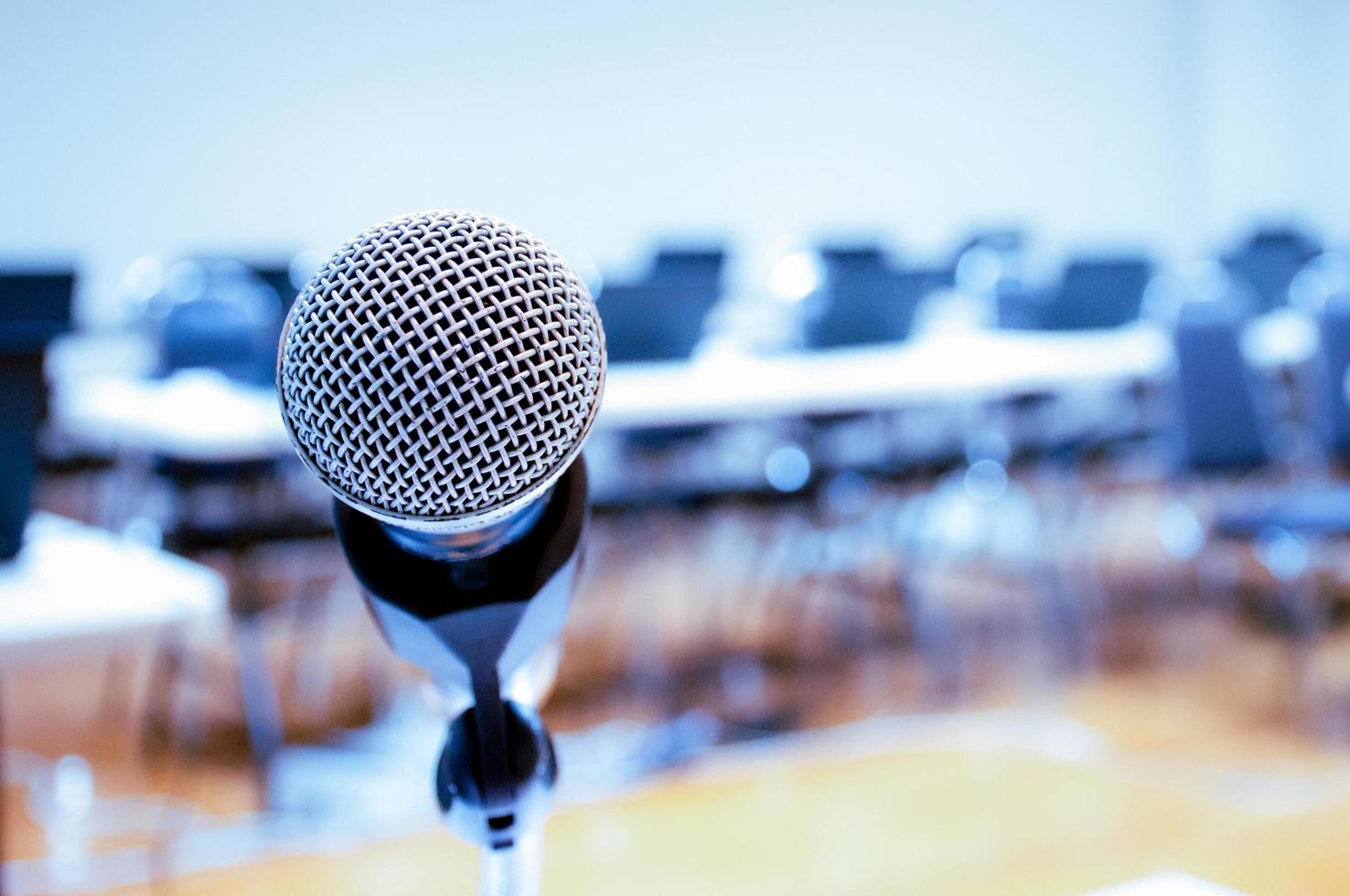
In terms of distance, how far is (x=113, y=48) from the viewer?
6.00 m

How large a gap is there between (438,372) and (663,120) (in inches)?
285

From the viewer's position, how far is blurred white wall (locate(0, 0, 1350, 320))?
19.8 ft

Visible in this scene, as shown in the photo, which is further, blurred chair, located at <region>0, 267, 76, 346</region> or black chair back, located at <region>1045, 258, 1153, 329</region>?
black chair back, located at <region>1045, 258, 1153, 329</region>

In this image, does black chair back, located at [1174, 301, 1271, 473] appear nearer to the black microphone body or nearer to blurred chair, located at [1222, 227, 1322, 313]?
blurred chair, located at [1222, 227, 1322, 313]

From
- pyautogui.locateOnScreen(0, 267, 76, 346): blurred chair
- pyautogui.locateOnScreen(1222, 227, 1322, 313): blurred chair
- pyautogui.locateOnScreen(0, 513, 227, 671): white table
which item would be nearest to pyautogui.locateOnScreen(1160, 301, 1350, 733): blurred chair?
pyautogui.locateOnScreen(1222, 227, 1322, 313): blurred chair

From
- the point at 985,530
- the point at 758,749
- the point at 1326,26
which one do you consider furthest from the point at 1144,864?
the point at 1326,26

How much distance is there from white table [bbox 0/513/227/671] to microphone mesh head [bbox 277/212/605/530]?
0.94 meters

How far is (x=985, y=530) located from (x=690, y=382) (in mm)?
2359

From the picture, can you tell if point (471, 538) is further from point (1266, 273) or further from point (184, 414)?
point (1266, 273)

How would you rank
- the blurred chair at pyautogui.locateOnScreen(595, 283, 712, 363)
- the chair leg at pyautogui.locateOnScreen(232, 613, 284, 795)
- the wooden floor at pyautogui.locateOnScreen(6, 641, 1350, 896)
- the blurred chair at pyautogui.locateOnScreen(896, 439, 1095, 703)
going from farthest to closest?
1. the blurred chair at pyautogui.locateOnScreen(896, 439, 1095, 703)
2. the blurred chair at pyautogui.locateOnScreen(595, 283, 712, 363)
3. the chair leg at pyautogui.locateOnScreen(232, 613, 284, 795)
4. the wooden floor at pyautogui.locateOnScreen(6, 641, 1350, 896)

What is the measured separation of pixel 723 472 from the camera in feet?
20.3

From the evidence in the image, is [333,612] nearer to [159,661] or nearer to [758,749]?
[159,661]

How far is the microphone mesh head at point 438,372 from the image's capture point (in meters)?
0.37

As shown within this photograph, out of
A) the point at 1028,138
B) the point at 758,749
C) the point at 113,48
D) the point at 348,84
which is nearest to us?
the point at 758,749
